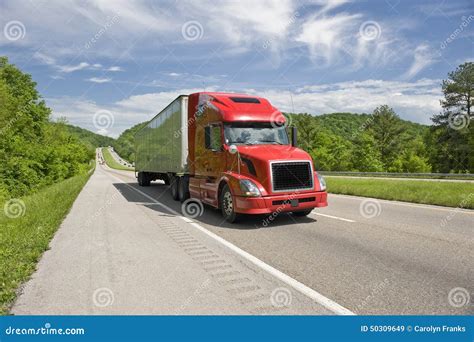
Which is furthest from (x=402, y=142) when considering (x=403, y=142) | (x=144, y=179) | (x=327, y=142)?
(x=144, y=179)

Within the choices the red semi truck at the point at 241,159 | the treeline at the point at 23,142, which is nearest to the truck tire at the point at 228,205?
the red semi truck at the point at 241,159

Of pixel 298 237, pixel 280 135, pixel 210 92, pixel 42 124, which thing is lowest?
pixel 298 237

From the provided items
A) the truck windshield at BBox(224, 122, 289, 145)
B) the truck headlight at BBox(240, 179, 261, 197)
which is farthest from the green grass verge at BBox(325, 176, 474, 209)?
the truck headlight at BBox(240, 179, 261, 197)

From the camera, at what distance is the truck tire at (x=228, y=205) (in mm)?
8492

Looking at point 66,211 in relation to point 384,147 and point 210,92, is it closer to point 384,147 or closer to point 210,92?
point 210,92

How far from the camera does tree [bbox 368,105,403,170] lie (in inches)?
2409

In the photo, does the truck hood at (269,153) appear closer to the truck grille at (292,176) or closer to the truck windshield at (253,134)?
the truck grille at (292,176)

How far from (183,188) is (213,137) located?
3.71 metres

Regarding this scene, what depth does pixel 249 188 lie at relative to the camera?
792cm

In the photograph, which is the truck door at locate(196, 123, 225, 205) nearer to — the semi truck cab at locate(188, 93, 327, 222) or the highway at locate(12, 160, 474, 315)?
the semi truck cab at locate(188, 93, 327, 222)

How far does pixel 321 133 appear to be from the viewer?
72125 millimetres

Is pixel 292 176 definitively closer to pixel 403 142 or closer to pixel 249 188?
pixel 249 188
